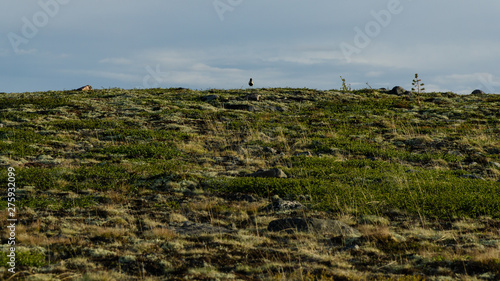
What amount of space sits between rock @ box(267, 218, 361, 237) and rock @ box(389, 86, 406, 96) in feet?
133

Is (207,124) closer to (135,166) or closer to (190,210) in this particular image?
(135,166)

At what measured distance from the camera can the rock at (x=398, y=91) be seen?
1859 inches

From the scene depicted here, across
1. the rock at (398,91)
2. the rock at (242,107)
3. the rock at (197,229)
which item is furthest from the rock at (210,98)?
the rock at (197,229)

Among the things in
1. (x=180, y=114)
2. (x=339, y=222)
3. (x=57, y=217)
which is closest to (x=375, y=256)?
(x=339, y=222)

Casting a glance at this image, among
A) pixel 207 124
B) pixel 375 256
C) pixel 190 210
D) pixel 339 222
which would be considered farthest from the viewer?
pixel 207 124

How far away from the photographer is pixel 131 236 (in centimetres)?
943

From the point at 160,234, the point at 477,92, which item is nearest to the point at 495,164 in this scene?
the point at 160,234

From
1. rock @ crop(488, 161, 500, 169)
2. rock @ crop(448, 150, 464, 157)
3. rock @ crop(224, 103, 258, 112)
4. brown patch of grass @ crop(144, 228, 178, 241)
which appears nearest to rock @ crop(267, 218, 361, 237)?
brown patch of grass @ crop(144, 228, 178, 241)

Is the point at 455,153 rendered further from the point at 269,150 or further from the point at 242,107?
the point at 242,107

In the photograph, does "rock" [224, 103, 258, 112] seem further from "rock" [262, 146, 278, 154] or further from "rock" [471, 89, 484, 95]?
"rock" [471, 89, 484, 95]

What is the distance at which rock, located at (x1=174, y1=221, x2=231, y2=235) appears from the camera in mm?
9867

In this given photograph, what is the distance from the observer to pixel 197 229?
33.2ft

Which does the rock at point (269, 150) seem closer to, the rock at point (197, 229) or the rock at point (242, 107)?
the rock at point (197, 229)

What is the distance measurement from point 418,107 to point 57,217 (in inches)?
1355
